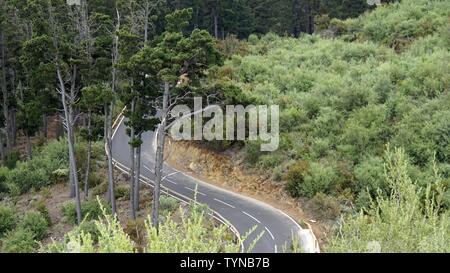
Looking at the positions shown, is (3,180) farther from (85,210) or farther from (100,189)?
(85,210)

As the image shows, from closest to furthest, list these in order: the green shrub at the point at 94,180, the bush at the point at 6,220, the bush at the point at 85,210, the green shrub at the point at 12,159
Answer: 1. the bush at the point at 6,220
2. the bush at the point at 85,210
3. the green shrub at the point at 94,180
4. the green shrub at the point at 12,159

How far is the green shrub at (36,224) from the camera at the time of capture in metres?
24.3

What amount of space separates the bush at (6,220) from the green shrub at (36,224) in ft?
1.96

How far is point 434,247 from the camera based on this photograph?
671 cm

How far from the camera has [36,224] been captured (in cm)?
2462

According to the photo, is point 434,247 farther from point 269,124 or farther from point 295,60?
point 295,60

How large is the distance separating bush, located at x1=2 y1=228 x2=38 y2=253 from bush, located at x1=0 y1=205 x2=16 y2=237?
1.04 meters

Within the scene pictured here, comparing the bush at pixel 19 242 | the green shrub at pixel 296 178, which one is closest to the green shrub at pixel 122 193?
the bush at pixel 19 242

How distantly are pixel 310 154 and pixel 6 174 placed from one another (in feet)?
65.1

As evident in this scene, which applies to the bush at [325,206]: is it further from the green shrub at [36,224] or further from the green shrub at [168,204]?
the green shrub at [36,224]

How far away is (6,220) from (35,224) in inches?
69.9

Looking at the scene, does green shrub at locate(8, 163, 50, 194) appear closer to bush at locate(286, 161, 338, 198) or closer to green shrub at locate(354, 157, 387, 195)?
bush at locate(286, 161, 338, 198)

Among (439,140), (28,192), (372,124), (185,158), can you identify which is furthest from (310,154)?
(28,192)
